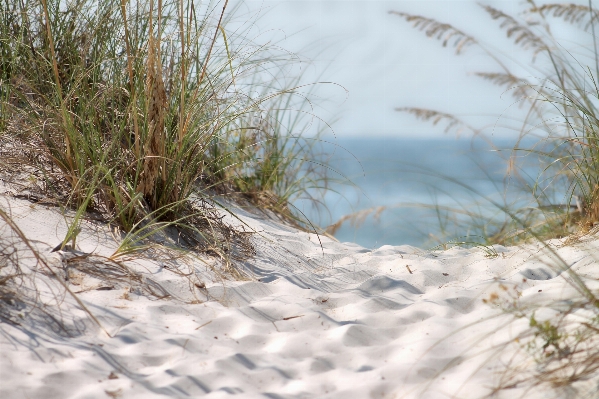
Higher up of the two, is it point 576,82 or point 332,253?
point 576,82

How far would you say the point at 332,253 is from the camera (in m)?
2.94

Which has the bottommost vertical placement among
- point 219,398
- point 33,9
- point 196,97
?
point 219,398

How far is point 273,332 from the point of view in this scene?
1904mm

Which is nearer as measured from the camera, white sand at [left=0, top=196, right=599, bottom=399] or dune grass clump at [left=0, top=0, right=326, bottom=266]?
white sand at [left=0, top=196, right=599, bottom=399]

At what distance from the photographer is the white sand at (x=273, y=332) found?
158 cm

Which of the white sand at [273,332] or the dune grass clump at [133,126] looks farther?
the dune grass clump at [133,126]

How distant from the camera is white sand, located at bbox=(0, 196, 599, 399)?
158cm

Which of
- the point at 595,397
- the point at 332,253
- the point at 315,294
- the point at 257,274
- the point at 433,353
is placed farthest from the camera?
the point at 332,253

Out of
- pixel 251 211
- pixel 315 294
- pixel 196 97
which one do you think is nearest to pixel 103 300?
pixel 315 294

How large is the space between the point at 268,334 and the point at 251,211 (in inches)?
67.5

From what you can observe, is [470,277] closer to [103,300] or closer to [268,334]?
[268,334]

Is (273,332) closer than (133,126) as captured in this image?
Yes

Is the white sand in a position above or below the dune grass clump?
below

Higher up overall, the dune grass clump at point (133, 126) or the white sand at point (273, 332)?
the dune grass clump at point (133, 126)
